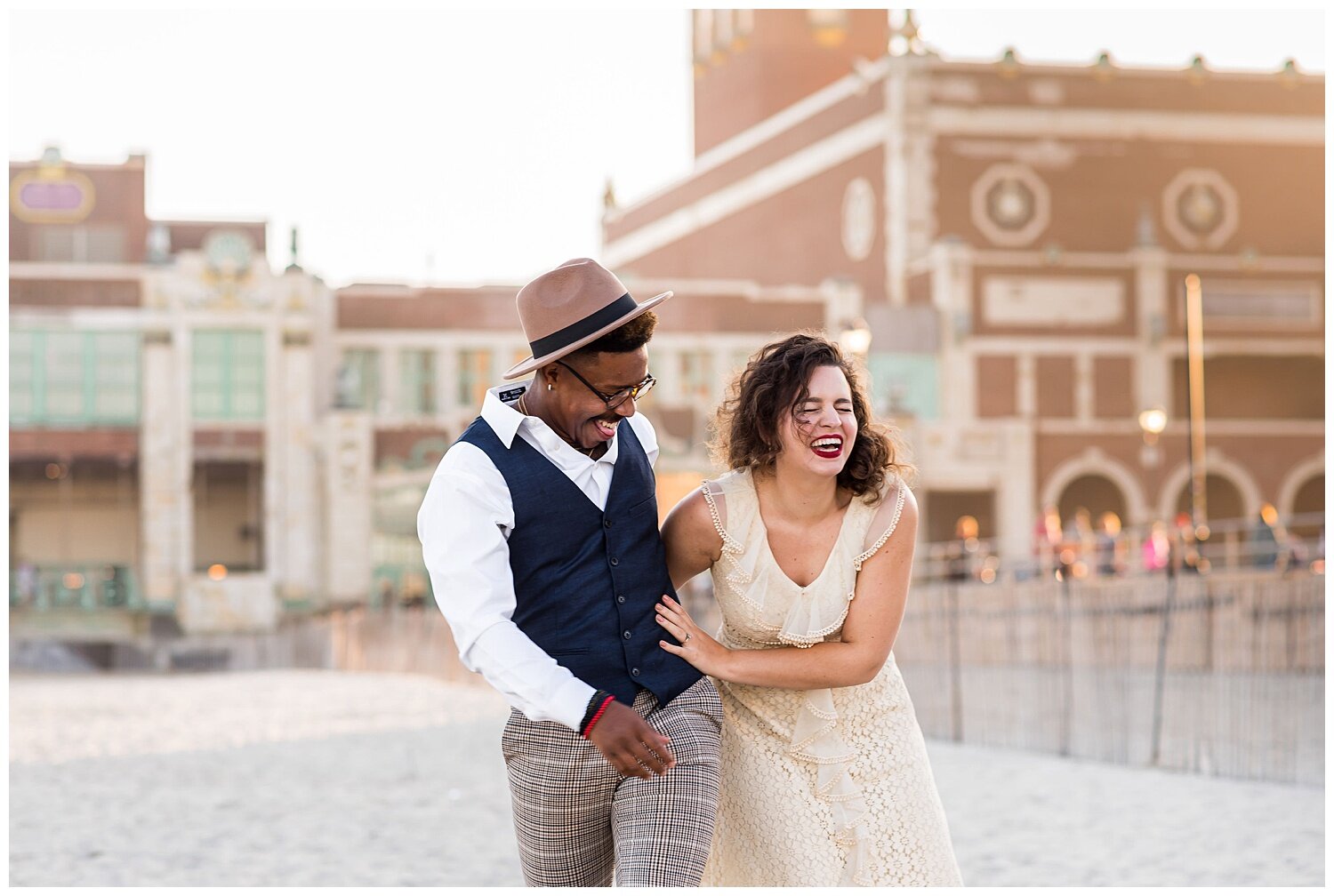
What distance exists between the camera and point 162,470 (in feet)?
128

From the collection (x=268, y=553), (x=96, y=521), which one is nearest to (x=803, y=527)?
(x=268, y=553)

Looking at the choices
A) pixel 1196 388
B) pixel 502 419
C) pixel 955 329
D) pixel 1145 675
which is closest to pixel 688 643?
pixel 502 419

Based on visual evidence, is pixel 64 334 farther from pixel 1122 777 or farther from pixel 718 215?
pixel 1122 777

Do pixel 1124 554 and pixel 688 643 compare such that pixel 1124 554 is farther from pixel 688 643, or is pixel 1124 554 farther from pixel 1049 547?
pixel 688 643

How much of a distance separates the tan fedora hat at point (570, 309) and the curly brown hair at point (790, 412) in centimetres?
38

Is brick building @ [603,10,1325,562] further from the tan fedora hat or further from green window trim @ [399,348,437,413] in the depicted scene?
the tan fedora hat

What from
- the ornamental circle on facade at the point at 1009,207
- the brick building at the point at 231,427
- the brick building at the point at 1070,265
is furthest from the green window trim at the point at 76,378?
the ornamental circle on facade at the point at 1009,207

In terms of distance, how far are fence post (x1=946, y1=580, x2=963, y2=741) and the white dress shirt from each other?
37.8ft

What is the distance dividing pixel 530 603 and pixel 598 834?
56 cm

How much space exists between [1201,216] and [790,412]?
42.4m

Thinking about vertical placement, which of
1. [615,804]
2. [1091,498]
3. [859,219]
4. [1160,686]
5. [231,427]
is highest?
[859,219]

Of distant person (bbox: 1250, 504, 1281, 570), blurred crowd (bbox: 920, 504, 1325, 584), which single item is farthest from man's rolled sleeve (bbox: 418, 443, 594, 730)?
distant person (bbox: 1250, 504, 1281, 570)

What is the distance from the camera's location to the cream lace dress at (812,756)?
4.13 m

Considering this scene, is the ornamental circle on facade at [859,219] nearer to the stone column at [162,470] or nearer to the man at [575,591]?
the stone column at [162,470]
